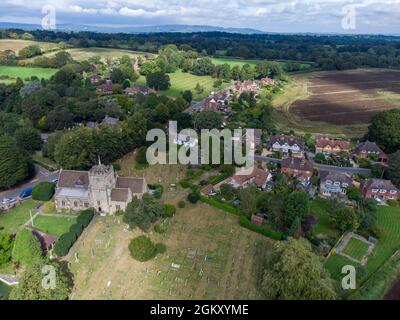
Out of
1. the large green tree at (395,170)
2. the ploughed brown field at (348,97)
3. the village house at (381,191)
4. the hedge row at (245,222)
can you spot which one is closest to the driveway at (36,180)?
the hedge row at (245,222)

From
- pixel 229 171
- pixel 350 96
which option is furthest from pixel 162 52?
pixel 229 171

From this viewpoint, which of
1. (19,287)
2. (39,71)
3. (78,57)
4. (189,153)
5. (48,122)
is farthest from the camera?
(78,57)

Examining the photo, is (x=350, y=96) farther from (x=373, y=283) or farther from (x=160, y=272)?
(x=160, y=272)

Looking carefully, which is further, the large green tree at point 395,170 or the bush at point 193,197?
the large green tree at point 395,170

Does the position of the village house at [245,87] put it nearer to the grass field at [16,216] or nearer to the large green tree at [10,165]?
the large green tree at [10,165]

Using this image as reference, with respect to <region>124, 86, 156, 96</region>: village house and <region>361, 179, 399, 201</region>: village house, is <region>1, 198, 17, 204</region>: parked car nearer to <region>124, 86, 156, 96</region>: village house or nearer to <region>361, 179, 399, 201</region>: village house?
<region>361, 179, 399, 201</region>: village house

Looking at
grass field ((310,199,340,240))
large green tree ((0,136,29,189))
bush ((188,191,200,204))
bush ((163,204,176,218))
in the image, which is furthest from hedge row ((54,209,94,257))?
grass field ((310,199,340,240))
